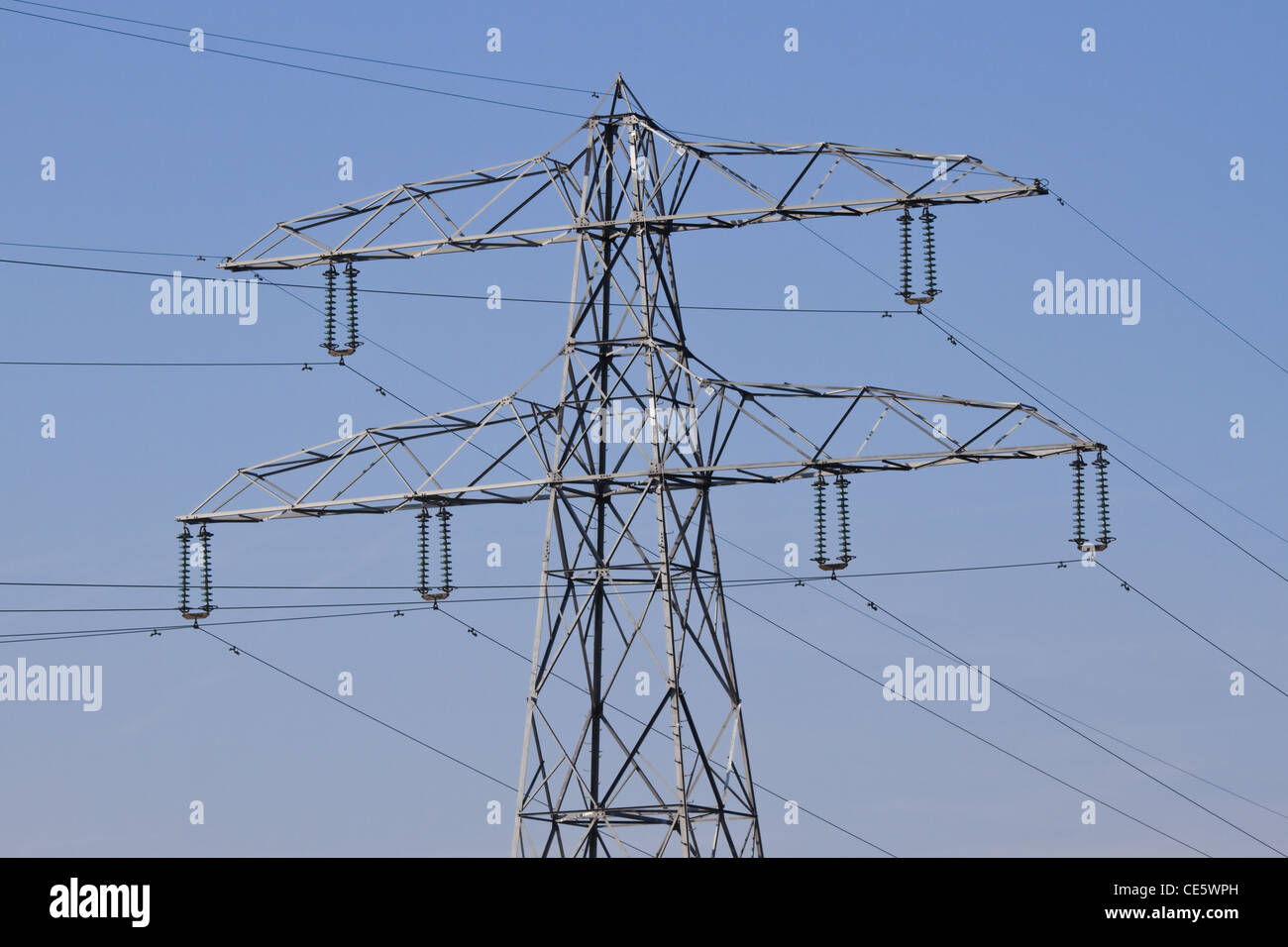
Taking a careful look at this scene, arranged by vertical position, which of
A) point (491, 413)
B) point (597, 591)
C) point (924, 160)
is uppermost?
point (924, 160)

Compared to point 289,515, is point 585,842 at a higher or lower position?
lower

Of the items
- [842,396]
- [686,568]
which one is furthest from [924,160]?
[686,568]

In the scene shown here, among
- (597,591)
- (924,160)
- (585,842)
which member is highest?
(924,160)
